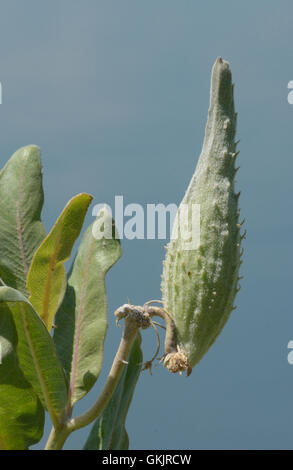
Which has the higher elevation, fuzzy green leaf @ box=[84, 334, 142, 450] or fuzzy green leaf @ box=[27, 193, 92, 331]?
fuzzy green leaf @ box=[27, 193, 92, 331]

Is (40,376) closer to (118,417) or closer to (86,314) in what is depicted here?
(86,314)

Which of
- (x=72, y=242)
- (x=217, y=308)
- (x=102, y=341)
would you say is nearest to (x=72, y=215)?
(x=72, y=242)

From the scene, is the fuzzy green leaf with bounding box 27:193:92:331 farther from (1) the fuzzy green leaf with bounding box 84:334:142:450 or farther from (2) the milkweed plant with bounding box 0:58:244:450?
(1) the fuzzy green leaf with bounding box 84:334:142:450

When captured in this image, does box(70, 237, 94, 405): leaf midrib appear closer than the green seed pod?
No

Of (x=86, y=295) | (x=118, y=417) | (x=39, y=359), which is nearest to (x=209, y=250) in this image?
(x=86, y=295)

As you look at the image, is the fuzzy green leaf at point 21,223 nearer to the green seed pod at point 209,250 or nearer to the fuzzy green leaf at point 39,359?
the fuzzy green leaf at point 39,359

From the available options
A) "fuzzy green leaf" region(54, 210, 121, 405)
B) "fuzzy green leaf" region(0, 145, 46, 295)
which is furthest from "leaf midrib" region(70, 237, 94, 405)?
"fuzzy green leaf" region(0, 145, 46, 295)

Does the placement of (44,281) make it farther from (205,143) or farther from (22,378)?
(205,143)
